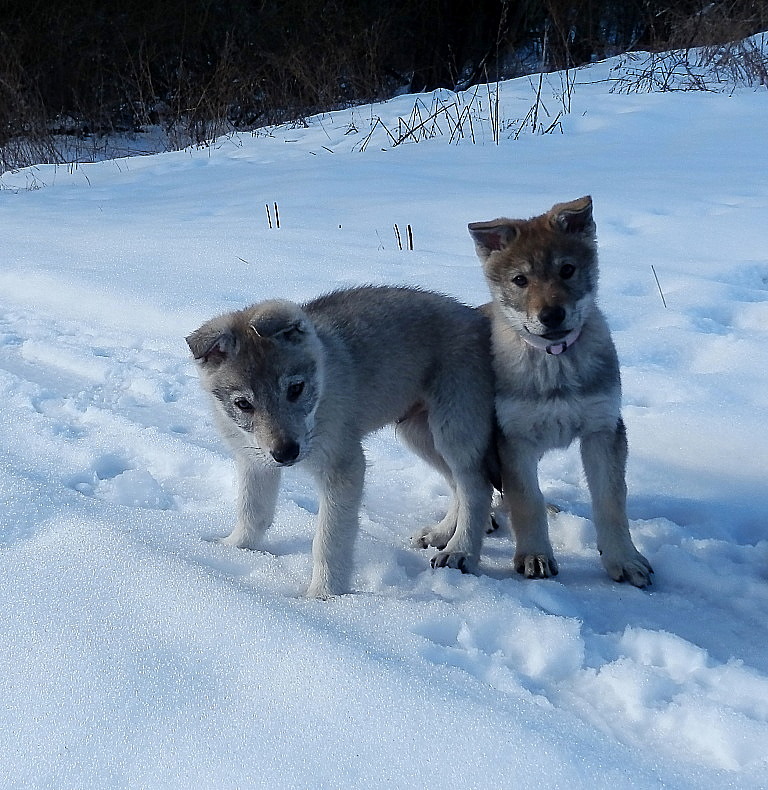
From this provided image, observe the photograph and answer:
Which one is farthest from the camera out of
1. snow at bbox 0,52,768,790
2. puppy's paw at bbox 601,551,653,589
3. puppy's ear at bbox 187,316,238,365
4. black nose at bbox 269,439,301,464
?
puppy's paw at bbox 601,551,653,589

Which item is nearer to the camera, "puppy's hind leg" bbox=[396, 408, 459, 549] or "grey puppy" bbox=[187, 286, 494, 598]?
"grey puppy" bbox=[187, 286, 494, 598]

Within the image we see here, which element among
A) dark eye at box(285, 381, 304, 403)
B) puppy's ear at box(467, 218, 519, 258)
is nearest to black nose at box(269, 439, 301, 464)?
dark eye at box(285, 381, 304, 403)

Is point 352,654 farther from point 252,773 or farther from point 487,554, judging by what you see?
point 487,554

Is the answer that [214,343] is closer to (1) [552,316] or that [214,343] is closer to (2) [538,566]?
(1) [552,316]

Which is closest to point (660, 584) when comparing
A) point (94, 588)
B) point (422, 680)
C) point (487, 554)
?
point (487, 554)

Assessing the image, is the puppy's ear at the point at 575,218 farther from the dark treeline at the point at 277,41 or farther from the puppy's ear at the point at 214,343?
the dark treeline at the point at 277,41

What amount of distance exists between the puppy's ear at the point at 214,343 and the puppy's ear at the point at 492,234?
0.95 meters

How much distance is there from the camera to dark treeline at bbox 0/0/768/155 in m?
14.7

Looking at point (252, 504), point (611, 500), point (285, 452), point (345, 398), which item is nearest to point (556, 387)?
point (611, 500)

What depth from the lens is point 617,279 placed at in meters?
5.54

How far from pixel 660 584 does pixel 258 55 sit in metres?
13.7

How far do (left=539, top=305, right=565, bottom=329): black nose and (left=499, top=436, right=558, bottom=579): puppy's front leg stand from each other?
0.45 m

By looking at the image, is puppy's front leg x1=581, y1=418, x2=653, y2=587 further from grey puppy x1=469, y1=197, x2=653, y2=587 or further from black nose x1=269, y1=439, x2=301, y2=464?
black nose x1=269, y1=439, x2=301, y2=464

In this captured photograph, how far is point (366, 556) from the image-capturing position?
11.2 ft
